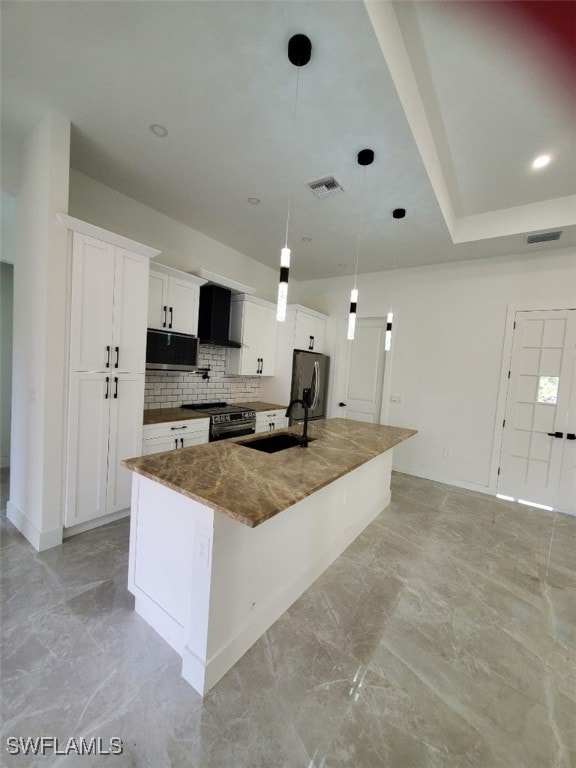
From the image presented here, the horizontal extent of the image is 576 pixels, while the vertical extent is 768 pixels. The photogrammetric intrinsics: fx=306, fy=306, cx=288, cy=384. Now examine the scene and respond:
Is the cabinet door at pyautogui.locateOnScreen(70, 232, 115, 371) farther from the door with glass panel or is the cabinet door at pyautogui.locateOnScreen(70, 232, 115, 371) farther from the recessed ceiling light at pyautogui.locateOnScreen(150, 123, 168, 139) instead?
the door with glass panel

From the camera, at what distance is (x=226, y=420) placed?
11.8ft

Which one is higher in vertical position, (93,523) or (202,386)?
(202,386)

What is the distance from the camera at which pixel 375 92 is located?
1.68 meters

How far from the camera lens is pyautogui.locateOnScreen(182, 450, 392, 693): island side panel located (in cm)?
138

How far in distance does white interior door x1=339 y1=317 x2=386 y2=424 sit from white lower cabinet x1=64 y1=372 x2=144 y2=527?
3346 millimetres

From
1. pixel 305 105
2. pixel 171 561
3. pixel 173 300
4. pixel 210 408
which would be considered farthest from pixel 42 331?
pixel 305 105

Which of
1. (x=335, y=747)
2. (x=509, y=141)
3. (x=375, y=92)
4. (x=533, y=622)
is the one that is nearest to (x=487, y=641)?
(x=533, y=622)

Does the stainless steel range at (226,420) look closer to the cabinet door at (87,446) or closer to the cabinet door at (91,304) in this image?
the cabinet door at (87,446)

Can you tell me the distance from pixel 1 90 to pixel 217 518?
294 cm

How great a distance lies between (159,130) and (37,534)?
119 inches

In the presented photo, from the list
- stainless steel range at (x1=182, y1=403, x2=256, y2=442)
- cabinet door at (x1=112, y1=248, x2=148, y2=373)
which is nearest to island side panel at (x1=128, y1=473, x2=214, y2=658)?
cabinet door at (x1=112, y1=248, x2=148, y2=373)

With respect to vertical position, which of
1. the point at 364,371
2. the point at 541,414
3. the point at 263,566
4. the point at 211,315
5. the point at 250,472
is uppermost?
the point at 211,315

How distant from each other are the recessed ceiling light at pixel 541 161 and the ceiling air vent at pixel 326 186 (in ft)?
5.24

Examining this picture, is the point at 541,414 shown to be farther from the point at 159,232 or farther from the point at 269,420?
the point at 159,232
